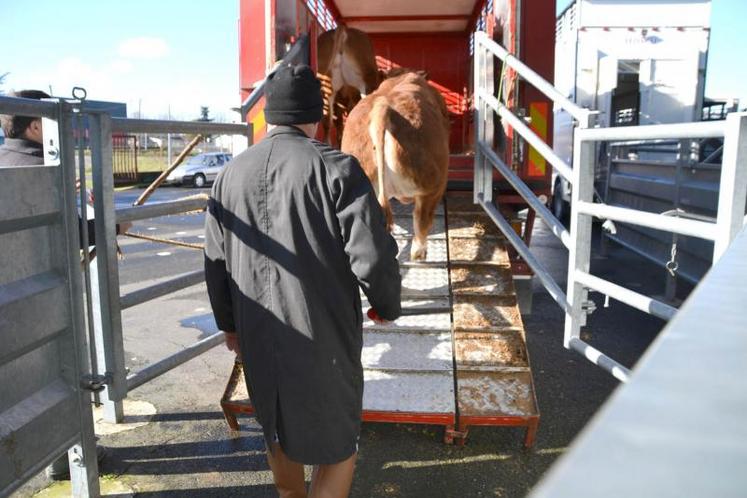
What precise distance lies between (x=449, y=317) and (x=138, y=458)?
2.15 meters

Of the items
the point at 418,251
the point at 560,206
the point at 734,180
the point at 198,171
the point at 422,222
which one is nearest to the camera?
the point at 734,180

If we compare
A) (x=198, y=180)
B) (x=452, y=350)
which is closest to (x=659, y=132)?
(x=452, y=350)

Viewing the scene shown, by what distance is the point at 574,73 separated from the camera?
11.8 m

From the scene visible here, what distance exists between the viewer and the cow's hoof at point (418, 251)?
4.56m

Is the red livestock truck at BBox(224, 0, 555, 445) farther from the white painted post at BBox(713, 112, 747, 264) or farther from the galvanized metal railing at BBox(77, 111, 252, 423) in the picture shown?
the white painted post at BBox(713, 112, 747, 264)

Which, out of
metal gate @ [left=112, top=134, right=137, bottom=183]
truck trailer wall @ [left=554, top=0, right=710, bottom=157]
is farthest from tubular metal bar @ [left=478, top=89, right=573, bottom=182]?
metal gate @ [left=112, top=134, right=137, bottom=183]

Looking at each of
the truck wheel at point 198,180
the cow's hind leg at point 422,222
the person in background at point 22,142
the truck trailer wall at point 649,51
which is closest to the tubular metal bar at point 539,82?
the cow's hind leg at point 422,222

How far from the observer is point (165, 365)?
3387mm

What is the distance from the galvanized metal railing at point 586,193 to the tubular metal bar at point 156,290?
6.99 feet

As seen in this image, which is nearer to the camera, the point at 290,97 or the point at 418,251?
the point at 290,97

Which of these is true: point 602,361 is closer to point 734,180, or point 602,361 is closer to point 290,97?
point 734,180

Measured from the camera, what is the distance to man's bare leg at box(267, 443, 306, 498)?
2451 millimetres

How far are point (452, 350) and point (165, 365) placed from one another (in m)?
1.78

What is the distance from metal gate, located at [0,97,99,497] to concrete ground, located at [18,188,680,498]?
1.75ft
